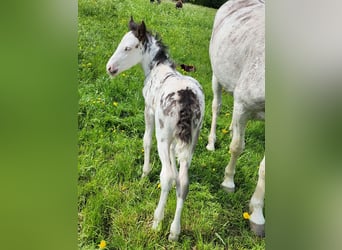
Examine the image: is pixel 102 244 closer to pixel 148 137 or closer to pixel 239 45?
pixel 148 137

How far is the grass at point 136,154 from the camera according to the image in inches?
80.2

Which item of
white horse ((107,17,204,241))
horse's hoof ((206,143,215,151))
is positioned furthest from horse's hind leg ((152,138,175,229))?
horse's hoof ((206,143,215,151))

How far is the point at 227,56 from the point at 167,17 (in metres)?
0.35

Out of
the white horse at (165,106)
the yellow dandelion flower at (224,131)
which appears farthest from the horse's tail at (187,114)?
the yellow dandelion flower at (224,131)

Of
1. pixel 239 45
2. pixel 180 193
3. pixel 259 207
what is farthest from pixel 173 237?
pixel 239 45

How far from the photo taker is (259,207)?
2094 mm

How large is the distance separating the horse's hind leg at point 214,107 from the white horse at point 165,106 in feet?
0.44

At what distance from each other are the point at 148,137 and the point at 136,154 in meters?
0.10

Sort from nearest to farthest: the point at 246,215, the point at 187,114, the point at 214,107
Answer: the point at 187,114 < the point at 246,215 < the point at 214,107

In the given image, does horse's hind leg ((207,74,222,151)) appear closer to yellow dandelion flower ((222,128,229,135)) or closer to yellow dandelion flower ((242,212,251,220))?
yellow dandelion flower ((222,128,229,135))

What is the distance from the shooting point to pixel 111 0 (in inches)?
86.2
